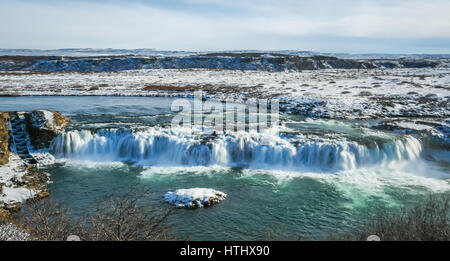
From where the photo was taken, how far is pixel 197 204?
14383mm

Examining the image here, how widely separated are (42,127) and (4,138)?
7.61 feet

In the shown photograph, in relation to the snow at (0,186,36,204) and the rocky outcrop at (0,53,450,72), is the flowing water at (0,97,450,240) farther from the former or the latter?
the rocky outcrop at (0,53,450,72)

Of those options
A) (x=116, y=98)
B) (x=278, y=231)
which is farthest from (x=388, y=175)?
(x=116, y=98)

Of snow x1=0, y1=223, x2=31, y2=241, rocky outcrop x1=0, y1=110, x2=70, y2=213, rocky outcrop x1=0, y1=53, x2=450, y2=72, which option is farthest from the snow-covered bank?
rocky outcrop x1=0, y1=53, x2=450, y2=72

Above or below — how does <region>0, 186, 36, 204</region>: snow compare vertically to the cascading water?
below

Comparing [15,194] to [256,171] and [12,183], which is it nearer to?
[12,183]

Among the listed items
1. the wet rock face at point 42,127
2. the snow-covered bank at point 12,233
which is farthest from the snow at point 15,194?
the wet rock face at point 42,127

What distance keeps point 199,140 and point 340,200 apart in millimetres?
10232

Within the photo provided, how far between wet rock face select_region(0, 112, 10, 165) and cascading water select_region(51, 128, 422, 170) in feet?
8.93

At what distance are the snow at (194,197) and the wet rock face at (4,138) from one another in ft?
37.4

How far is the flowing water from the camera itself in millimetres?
13469

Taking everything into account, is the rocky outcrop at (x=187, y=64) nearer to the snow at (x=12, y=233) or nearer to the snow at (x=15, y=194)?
the snow at (x=15, y=194)

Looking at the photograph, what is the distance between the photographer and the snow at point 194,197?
14.4 meters

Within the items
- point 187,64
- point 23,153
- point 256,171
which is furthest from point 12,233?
point 187,64
